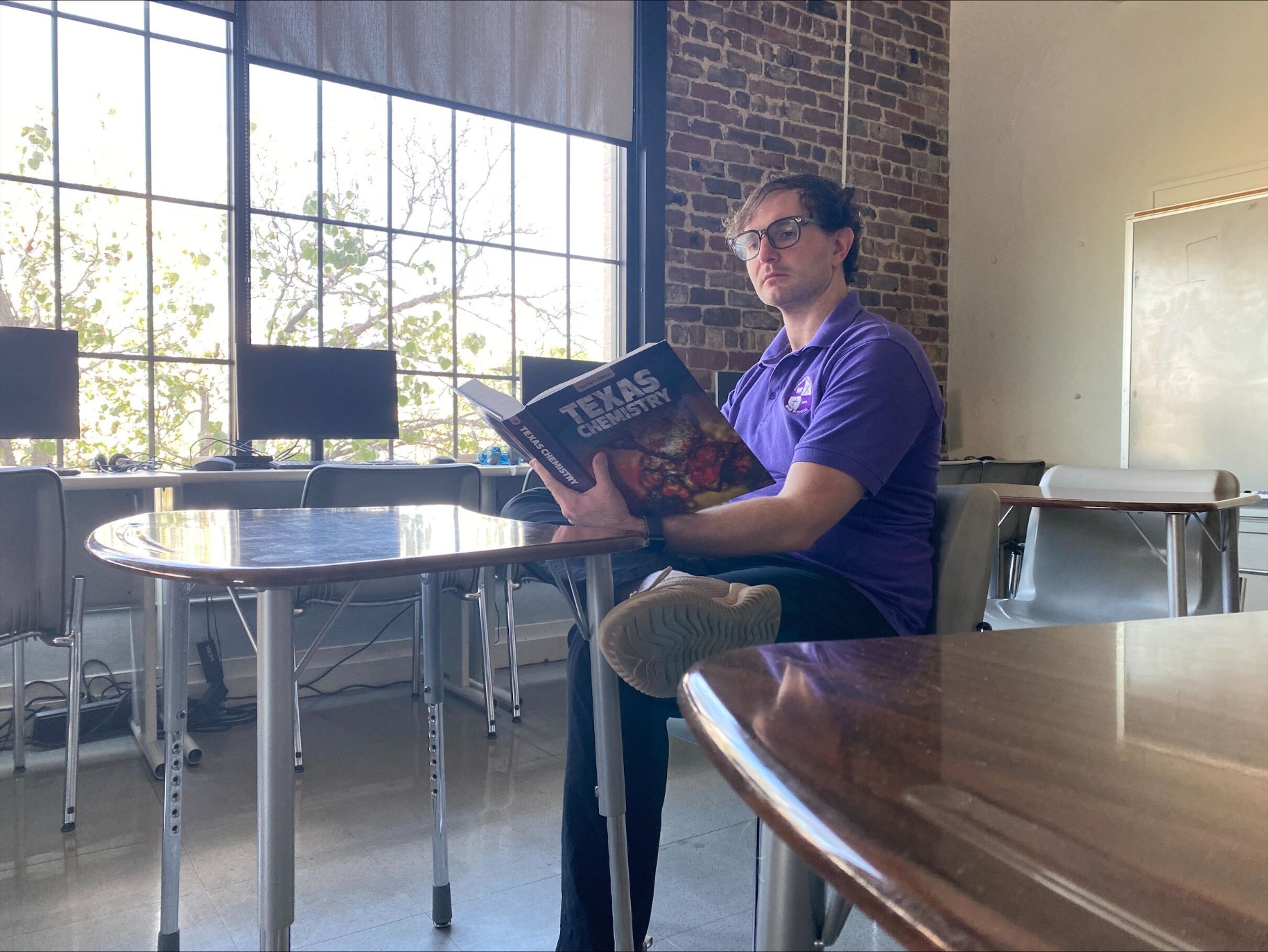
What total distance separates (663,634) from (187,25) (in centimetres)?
348

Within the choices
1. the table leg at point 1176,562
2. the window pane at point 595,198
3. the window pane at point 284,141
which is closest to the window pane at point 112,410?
the window pane at point 284,141

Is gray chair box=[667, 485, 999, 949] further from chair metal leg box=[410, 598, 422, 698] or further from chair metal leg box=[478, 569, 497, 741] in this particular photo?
chair metal leg box=[410, 598, 422, 698]

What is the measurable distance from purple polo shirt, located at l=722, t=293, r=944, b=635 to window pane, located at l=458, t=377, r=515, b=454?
2611 millimetres

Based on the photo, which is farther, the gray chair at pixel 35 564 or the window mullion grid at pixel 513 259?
the window mullion grid at pixel 513 259

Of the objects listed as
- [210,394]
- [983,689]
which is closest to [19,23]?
[210,394]

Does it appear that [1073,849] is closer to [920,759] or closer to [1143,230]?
[920,759]

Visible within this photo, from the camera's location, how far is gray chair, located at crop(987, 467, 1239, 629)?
2299mm

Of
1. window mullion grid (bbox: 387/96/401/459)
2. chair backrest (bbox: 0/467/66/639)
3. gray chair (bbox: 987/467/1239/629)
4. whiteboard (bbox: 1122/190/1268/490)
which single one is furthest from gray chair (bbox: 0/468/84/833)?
whiteboard (bbox: 1122/190/1268/490)

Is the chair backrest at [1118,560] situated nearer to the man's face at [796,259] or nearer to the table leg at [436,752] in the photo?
the man's face at [796,259]

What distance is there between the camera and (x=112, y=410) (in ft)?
10.9

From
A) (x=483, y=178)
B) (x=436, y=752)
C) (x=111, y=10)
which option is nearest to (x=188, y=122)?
(x=111, y=10)

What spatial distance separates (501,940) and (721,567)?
819 millimetres

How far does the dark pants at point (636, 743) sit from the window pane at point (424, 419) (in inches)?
101

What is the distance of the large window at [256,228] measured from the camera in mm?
3160
